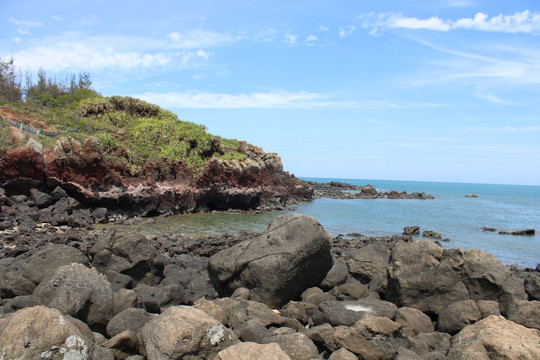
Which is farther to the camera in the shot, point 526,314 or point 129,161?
point 129,161

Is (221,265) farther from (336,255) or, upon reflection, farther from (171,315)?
(336,255)

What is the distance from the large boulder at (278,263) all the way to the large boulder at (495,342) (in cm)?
398

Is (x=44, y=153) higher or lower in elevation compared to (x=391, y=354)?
higher

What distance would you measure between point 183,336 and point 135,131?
106ft

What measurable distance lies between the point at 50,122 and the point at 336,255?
29212mm

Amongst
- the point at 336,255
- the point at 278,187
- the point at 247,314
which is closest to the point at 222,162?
the point at 278,187

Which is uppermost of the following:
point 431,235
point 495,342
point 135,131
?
point 135,131

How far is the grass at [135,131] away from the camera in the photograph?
29719mm

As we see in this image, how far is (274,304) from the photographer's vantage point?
974 cm

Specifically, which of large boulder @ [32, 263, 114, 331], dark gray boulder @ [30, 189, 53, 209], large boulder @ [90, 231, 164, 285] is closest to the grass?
dark gray boulder @ [30, 189, 53, 209]

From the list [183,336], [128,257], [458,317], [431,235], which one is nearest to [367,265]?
[458,317]

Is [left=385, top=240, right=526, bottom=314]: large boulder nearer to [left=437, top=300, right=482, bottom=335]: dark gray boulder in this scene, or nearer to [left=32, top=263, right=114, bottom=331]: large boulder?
[left=437, top=300, right=482, bottom=335]: dark gray boulder

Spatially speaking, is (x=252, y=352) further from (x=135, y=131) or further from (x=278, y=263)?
(x=135, y=131)

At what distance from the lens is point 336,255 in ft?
59.6
